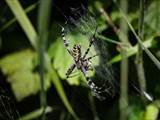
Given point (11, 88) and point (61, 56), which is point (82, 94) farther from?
point (11, 88)

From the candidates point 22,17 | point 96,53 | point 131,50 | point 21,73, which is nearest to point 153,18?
point 131,50

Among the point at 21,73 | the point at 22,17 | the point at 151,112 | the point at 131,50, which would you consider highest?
the point at 22,17

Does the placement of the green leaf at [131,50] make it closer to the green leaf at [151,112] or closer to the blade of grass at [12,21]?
the green leaf at [151,112]

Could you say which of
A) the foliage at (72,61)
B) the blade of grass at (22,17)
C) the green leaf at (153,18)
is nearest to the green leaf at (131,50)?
the foliage at (72,61)

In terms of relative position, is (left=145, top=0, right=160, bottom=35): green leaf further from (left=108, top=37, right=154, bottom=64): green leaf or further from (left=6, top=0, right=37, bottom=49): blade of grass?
(left=6, top=0, right=37, bottom=49): blade of grass

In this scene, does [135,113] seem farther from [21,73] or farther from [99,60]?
[21,73]

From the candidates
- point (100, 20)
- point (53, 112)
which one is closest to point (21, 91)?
point (53, 112)

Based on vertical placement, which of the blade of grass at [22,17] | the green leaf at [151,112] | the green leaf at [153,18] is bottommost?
the green leaf at [151,112]

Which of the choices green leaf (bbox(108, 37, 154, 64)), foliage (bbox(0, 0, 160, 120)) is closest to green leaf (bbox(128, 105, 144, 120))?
foliage (bbox(0, 0, 160, 120))
